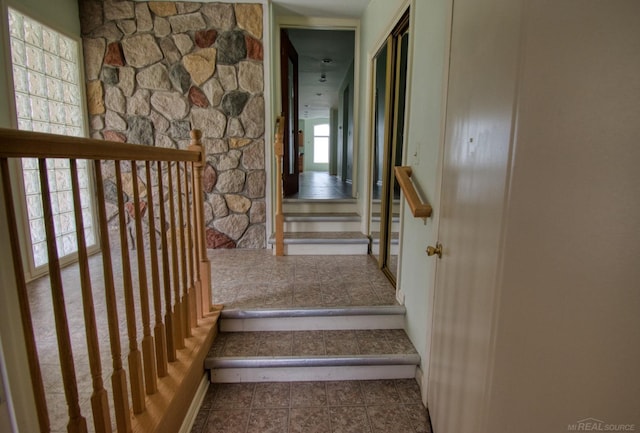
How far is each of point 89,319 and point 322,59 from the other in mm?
5469

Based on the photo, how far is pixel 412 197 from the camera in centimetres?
165

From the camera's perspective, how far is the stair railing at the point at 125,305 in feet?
2.29

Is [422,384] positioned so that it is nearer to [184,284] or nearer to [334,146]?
[184,284]

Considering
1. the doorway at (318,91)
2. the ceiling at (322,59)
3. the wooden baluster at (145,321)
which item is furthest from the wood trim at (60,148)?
the ceiling at (322,59)

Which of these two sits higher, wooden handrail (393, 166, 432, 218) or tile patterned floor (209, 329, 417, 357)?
wooden handrail (393, 166, 432, 218)

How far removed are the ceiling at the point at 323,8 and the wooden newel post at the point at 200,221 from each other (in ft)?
7.25

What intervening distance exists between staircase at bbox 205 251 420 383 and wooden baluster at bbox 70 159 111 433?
81 cm

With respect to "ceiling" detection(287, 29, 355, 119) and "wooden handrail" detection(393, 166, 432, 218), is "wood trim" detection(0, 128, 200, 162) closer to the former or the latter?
"wooden handrail" detection(393, 166, 432, 218)

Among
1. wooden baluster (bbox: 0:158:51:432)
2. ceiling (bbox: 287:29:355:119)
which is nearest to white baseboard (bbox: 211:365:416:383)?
wooden baluster (bbox: 0:158:51:432)

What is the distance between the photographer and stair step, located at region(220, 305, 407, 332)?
199 cm

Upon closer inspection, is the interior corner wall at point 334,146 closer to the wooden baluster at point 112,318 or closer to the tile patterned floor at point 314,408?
the tile patterned floor at point 314,408

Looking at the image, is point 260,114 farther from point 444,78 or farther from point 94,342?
point 94,342

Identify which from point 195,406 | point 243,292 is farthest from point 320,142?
point 195,406

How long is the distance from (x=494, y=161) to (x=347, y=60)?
5305 mm
